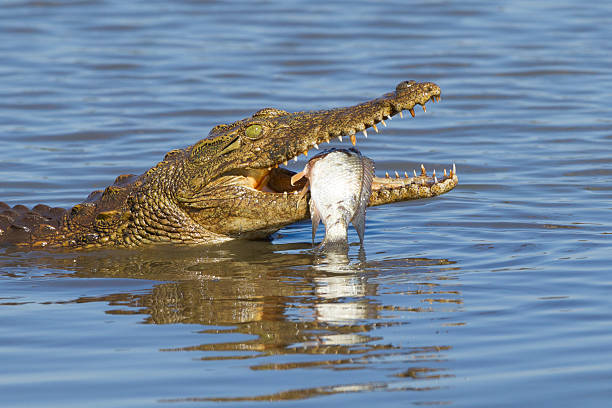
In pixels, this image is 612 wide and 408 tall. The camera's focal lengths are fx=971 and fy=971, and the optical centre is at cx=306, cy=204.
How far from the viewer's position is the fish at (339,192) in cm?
668

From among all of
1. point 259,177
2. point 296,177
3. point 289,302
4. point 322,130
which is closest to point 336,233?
point 296,177

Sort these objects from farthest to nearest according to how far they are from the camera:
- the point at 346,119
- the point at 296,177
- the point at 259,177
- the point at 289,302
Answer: the point at 259,177 → the point at 296,177 → the point at 346,119 → the point at 289,302

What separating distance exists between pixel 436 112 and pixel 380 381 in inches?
345

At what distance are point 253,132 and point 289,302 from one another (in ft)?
5.69

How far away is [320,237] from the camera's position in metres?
7.75

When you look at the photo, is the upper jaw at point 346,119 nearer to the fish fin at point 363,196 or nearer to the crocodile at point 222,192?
the crocodile at point 222,192

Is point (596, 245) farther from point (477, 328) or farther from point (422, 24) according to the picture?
point (422, 24)

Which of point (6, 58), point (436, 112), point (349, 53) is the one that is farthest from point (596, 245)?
point (6, 58)

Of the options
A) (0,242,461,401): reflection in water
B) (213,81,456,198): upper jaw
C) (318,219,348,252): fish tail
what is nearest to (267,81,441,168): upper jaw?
(213,81,456,198): upper jaw

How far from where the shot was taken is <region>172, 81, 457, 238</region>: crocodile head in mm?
6723

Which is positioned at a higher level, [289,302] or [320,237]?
[320,237]

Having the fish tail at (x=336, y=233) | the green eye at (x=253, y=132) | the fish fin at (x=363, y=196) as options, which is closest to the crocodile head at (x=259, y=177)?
the green eye at (x=253, y=132)

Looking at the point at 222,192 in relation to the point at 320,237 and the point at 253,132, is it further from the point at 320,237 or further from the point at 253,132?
the point at 320,237

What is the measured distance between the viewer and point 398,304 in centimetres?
550
